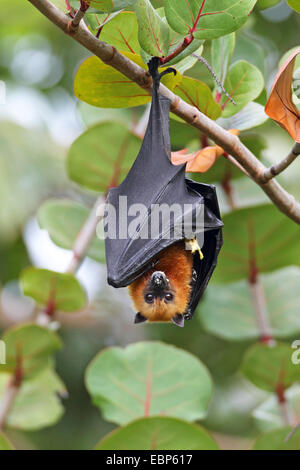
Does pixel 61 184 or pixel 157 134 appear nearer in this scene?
pixel 157 134

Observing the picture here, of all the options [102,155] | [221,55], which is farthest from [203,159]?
[102,155]

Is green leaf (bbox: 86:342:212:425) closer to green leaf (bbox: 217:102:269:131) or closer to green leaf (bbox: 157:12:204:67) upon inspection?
green leaf (bbox: 217:102:269:131)

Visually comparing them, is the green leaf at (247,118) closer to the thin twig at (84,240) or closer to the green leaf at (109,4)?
the green leaf at (109,4)

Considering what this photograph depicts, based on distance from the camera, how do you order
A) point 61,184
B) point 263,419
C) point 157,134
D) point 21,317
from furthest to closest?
point 61,184 < point 21,317 < point 263,419 < point 157,134

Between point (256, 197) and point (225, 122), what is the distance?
37.4 inches

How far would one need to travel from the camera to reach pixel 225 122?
84.8 inches

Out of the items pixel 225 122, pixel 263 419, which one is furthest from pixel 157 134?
pixel 263 419

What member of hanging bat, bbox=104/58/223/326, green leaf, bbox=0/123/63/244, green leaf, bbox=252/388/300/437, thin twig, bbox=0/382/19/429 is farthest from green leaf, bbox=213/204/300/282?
green leaf, bbox=0/123/63/244

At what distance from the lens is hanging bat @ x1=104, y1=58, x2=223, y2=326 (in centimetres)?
203

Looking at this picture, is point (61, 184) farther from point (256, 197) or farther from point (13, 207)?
point (256, 197)

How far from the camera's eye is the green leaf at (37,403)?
→ 299cm

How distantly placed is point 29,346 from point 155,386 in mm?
590

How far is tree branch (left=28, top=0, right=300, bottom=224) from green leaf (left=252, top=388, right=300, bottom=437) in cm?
126
